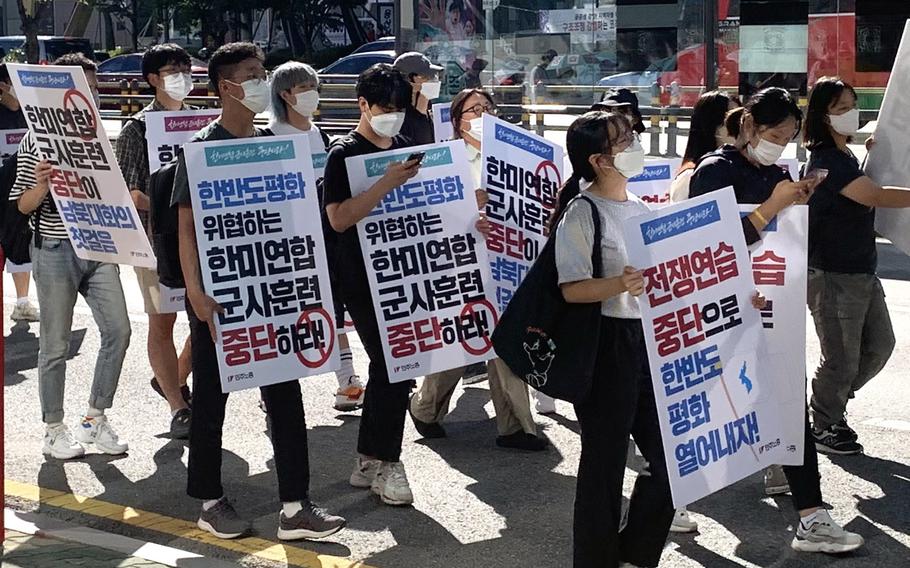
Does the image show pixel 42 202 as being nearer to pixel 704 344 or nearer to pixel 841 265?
pixel 704 344

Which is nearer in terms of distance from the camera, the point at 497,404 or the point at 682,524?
the point at 682,524

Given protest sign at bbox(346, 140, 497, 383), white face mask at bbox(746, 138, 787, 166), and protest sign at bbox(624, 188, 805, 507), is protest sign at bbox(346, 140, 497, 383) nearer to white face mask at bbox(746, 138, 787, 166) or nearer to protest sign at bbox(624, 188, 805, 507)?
white face mask at bbox(746, 138, 787, 166)

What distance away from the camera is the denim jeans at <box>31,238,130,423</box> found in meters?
6.32

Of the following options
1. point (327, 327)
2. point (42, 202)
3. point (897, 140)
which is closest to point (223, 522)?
point (327, 327)

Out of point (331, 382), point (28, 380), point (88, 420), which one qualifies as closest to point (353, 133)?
point (88, 420)

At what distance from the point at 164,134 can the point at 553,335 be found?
324cm

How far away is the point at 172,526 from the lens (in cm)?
549

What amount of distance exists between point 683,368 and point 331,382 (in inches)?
158

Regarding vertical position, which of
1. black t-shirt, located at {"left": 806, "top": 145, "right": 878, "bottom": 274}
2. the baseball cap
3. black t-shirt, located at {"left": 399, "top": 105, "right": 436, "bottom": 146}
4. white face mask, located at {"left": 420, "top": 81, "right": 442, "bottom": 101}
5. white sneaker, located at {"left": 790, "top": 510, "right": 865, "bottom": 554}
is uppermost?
the baseball cap

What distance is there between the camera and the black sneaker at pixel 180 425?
687 cm

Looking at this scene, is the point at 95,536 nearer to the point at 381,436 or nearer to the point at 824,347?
the point at 381,436

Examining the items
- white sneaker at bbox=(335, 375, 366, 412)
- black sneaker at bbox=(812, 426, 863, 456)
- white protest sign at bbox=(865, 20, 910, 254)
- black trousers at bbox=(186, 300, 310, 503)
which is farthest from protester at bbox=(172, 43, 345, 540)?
white protest sign at bbox=(865, 20, 910, 254)

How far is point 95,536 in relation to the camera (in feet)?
17.2

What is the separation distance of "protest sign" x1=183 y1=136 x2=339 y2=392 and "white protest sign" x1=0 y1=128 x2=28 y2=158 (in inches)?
175
